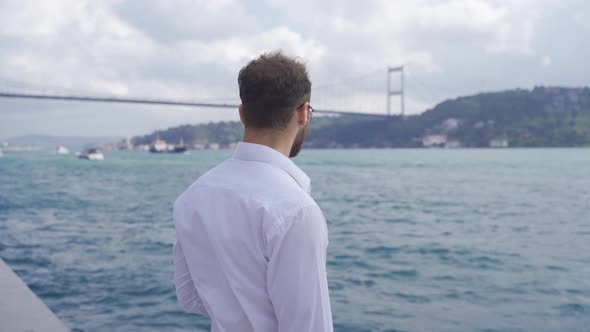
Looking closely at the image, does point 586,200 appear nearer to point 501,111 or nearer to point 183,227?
point 183,227

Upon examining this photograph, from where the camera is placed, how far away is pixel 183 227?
3.03 ft

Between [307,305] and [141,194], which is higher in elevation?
[307,305]

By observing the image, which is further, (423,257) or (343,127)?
(343,127)

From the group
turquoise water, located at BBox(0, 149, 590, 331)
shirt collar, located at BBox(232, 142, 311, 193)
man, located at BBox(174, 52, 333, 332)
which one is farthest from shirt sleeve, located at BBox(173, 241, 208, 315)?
turquoise water, located at BBox(0, 149, 590, 331)

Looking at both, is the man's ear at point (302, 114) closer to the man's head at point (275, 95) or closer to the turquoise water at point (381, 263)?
the man's head at point (275, 95)

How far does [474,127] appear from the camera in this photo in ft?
214

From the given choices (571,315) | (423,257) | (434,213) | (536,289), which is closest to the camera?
(571,315)

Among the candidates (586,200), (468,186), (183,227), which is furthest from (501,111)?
(183,227)

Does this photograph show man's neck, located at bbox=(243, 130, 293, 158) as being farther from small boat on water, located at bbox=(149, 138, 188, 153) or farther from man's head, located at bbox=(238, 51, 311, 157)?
small boat on water, located at bbox=(149, 138, 188, 153)

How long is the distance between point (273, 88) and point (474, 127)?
68213 millimetres

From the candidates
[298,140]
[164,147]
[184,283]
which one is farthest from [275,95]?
[164,147]

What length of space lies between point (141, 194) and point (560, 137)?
56306 millimetres

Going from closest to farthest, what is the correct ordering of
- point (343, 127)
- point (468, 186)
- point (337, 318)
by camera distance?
point (337, 318) → point (468, 186) → point (343, 127)

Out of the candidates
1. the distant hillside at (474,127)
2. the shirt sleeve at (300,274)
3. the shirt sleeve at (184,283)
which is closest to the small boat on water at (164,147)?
the distant hillside at (474,127)
